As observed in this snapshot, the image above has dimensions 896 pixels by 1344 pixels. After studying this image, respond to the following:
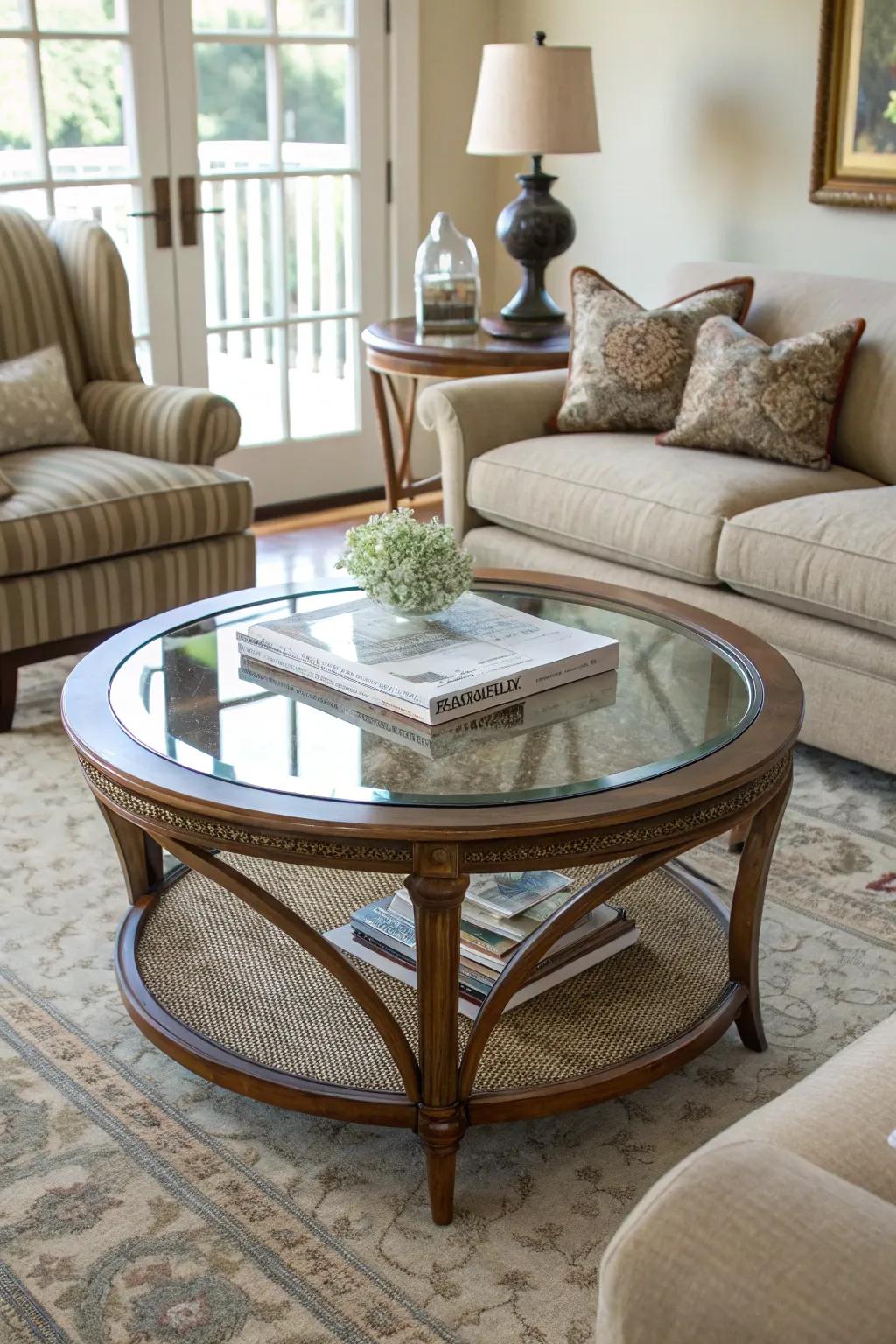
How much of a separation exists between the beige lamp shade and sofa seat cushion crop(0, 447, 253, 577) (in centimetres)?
141

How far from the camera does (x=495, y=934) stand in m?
1.88

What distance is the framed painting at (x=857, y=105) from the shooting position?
12.5 ft

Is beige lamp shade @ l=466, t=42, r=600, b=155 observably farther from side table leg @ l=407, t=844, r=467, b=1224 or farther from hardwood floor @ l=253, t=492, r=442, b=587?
side table leg @ l=407, t=844, r=467, b=1224

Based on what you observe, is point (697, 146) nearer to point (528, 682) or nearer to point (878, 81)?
point (878, 81)

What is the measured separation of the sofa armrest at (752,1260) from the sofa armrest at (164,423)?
2.75 m

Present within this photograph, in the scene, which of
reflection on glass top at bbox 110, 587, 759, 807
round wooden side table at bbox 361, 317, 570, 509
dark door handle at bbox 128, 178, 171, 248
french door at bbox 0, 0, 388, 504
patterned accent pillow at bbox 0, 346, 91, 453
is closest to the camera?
reflection on glass top at bbox 110, 587, 759, 807

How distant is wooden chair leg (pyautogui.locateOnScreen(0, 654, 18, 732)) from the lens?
3062 mm

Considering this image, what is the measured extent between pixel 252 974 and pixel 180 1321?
530mm

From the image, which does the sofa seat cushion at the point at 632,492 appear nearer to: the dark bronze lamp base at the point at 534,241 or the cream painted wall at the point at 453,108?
the dark bronze lamp base at the point at 534,241

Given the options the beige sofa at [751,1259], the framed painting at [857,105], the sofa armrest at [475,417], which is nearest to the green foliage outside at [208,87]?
A: the sofa armrest at [475,417]

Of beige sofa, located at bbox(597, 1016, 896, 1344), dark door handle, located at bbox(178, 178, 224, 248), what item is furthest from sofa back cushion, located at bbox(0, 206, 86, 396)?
beige sofa, located at bbox(597, 1016, 896, 1344)

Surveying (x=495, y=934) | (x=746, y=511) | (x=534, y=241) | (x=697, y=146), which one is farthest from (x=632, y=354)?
(x=495, y=934)

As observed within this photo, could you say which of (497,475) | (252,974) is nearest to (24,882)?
(252,974)

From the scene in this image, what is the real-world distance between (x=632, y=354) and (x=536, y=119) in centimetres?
93
